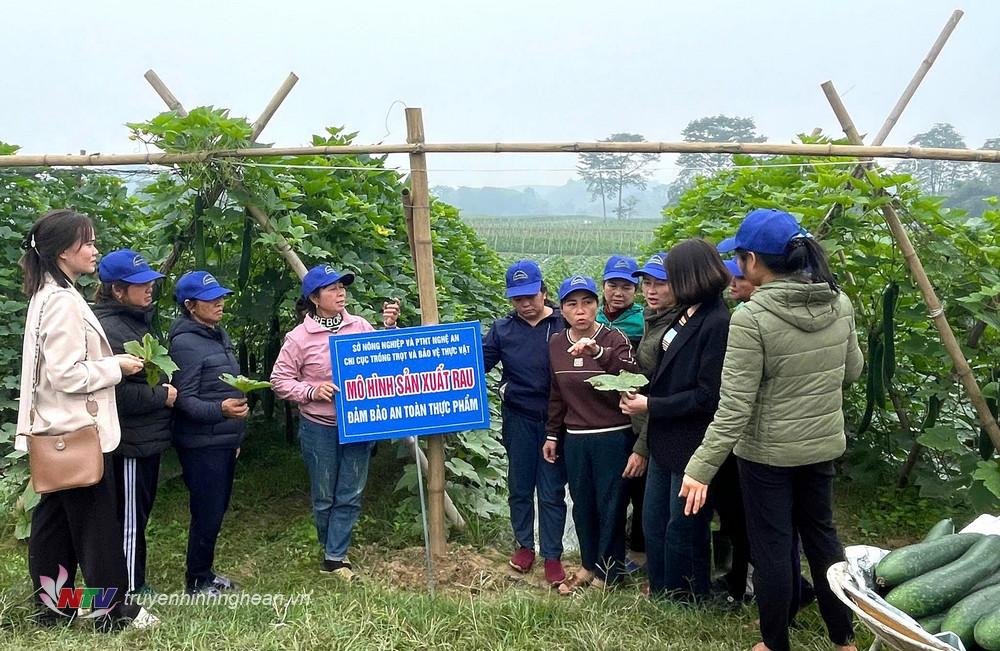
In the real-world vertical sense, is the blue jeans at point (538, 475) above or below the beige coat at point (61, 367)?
below

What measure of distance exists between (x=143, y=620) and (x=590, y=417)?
7.65 feet

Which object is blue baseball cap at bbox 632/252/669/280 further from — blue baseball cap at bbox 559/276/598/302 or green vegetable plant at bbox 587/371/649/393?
green vegetable plant at bbox 587/371/649/393

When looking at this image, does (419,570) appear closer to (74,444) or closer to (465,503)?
(465,503)

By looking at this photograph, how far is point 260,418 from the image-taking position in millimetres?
6648

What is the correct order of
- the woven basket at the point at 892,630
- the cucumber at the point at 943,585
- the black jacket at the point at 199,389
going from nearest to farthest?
1. the woven basket at the point at 892,630
2. the cucumber at the point at 943,585
3. the black jacket at the point at 199,389

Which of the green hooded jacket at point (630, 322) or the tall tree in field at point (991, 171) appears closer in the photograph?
the green hooded jacket at point (630, 322)

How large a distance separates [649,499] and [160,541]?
10.4 ft

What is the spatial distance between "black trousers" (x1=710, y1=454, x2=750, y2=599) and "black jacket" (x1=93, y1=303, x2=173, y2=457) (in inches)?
106

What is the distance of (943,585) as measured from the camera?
2.40 meters

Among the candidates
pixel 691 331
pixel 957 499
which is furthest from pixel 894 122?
pixel 957 499

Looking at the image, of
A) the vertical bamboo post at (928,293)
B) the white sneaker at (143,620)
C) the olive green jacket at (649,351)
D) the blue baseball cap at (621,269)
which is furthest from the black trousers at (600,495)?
the white sneaker at (143,620)

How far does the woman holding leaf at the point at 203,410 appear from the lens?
391 centimetres

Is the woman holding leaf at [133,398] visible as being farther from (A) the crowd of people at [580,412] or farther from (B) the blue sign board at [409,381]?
(B) the blue sign board at [409,381]

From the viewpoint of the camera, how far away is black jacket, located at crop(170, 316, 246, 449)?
12.8 feet
